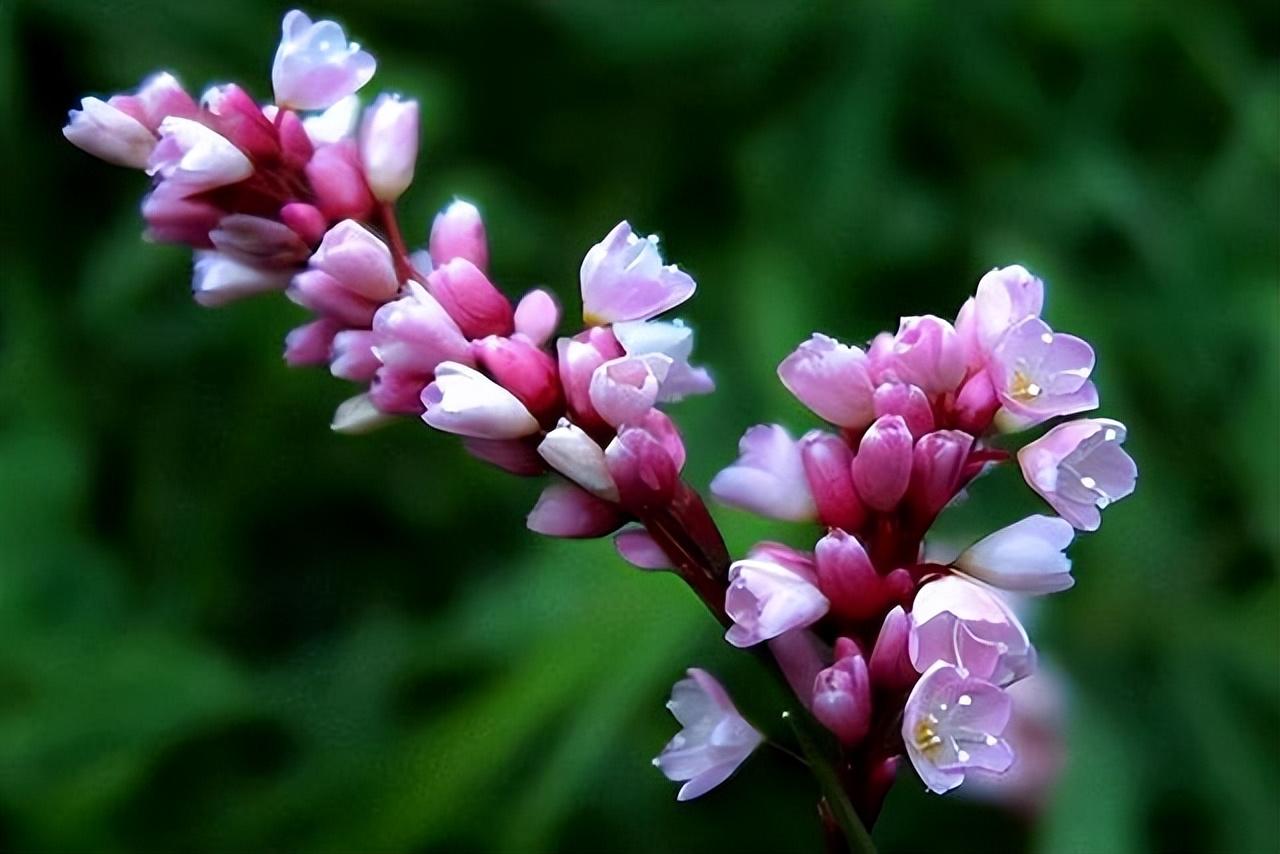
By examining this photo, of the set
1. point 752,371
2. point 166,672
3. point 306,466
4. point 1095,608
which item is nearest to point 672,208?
point 752,371

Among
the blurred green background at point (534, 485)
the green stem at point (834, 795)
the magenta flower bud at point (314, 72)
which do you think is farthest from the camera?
the blurred green background at point (534, 485)

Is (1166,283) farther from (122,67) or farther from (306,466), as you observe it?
(122,67)

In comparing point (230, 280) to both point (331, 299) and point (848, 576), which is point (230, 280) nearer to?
point (331, 299)

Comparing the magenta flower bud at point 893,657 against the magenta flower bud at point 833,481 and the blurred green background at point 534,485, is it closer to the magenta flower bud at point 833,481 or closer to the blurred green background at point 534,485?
the magenta flower bud at point 833,481

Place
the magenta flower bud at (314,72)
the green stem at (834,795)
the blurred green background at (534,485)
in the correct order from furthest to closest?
the blurred green background at (534,485) < the magenta flower bud at (314,72) < the green stem at (834,795)

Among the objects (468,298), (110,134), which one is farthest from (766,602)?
(110,134)

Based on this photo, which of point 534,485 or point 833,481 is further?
point 534,485

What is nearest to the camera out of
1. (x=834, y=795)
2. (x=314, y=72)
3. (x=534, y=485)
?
(x=834, y=795)

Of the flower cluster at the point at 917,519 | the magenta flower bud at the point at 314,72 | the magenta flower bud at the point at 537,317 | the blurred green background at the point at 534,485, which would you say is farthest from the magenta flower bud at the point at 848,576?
the blurred green background at the point at 534,485

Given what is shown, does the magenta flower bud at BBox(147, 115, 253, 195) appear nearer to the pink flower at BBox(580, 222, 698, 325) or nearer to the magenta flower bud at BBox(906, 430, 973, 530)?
the pink flower at BBox(580, 222, 698, 325)
